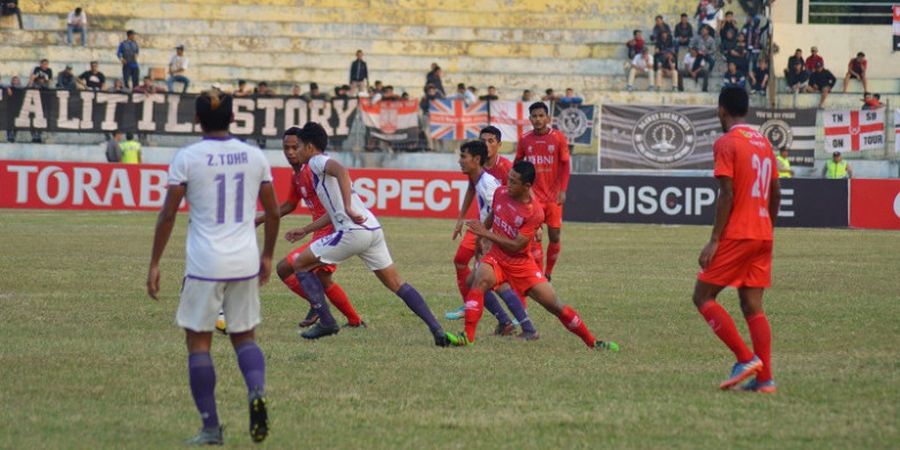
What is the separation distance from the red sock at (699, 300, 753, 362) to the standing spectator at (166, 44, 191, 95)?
99.5 feet

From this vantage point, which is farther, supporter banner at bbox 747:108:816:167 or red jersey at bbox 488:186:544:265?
supporter banner at bbox 747:108:816:167

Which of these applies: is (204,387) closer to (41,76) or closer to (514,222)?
(514,222)

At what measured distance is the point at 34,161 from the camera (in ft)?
A: 114

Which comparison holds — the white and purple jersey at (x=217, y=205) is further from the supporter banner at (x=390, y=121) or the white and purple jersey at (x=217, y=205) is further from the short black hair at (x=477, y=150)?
the supporter banner at (x=390, y=121)

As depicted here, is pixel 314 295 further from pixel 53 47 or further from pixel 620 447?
pixel 53 47

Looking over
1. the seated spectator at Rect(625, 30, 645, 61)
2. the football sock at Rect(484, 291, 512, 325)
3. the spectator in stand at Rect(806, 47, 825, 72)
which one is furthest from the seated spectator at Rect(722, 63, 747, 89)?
the football sock at Rect(484, 291, 512, 325)

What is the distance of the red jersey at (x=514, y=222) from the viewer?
13.1 m

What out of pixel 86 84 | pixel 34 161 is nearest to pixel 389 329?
pixel 34 161

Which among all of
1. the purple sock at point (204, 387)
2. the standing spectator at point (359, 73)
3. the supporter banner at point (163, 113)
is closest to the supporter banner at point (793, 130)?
the supporter banner at point (163, 113)

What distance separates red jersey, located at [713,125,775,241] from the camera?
10188 mm

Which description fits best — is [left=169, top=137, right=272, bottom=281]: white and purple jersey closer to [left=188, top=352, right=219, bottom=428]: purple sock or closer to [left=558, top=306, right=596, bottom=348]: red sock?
[left=188, top=352, right=219, bottom=428]: purple sock

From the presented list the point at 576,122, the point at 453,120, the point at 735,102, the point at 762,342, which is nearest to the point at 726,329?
the point at 762,342

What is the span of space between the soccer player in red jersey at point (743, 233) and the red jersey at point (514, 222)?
2890 millimetres

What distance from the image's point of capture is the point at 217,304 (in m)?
8.43
